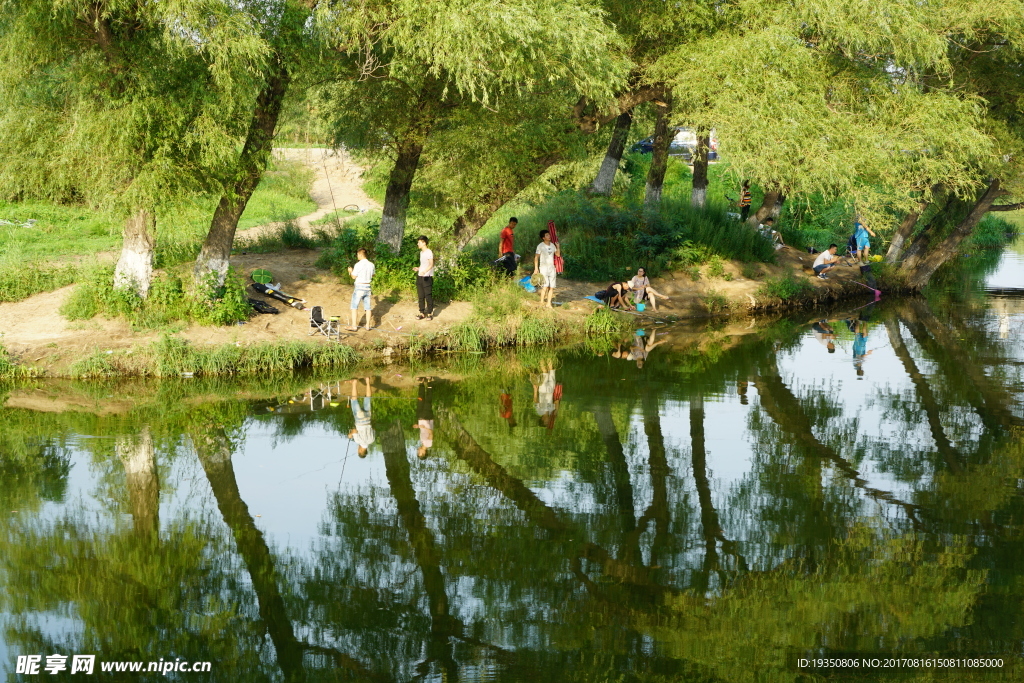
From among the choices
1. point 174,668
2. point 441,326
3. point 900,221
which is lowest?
point 174,668

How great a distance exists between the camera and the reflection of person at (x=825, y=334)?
22227 millimetres

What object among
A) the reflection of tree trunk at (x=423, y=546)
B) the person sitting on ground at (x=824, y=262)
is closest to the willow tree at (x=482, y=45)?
the reflection of tree trunk at (x=423, y=546)

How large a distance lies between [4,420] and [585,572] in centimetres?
887

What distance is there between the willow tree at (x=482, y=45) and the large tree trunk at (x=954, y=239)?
13816 millimetres

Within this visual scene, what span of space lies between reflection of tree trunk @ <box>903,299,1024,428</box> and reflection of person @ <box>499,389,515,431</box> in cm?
666

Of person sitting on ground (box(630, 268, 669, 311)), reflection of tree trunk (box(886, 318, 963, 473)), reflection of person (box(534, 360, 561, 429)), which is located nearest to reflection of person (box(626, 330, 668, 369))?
person sitting on ground (box(630, 268, 669, 311))

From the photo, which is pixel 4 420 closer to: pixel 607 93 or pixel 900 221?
pixel 607 93

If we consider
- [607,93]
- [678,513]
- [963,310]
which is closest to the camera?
[678,513]

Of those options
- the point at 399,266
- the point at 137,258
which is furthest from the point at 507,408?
the point at 137,258

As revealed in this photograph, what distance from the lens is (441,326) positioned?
19766mm

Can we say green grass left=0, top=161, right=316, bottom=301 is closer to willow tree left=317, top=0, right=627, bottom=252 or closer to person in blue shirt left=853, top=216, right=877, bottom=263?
willow tree left=317, top=0, right=627, bottom=252

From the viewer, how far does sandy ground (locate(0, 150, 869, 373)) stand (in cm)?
1689

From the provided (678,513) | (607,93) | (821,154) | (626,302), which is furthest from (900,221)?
(678,513)

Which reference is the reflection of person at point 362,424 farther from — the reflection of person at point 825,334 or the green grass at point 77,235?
the reflection of person at point 825,334
